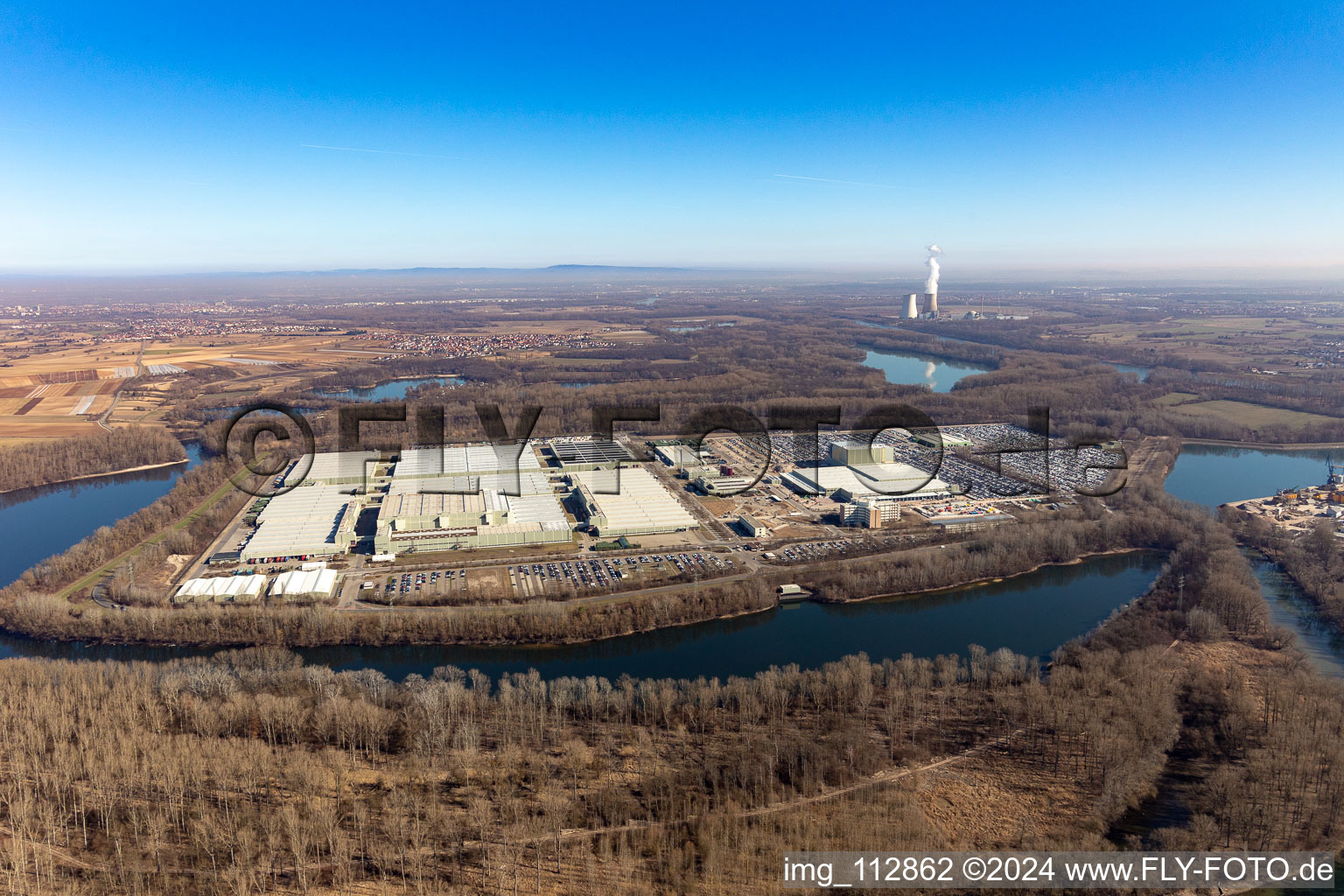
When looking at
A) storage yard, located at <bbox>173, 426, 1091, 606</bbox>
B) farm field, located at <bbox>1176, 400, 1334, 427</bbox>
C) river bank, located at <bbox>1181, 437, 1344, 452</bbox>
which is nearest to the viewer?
storage yard, located at <bbox>173, 426, 1091, 606</bbox>

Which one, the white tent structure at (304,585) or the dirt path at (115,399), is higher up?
the dirt path at (115,399)

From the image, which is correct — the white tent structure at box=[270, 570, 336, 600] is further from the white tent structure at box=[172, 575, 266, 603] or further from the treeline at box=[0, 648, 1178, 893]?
the treeline at box=[0, 648, 1178, 893]

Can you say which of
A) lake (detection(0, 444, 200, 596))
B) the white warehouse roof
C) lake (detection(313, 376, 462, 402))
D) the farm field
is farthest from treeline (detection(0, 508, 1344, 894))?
lake (detection(313, 376, 462, 402))

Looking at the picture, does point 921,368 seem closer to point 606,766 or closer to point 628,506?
point 628,506

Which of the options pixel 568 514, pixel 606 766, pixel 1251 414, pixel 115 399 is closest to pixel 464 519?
pixel 568 514

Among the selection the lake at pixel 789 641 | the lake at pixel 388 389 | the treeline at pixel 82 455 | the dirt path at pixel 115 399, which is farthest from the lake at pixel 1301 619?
the dirt path at pixel 115 399

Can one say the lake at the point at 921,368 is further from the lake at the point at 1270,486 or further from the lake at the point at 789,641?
the lake at the point at 789,641

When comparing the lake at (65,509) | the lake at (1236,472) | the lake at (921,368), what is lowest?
the lake at (65,509)

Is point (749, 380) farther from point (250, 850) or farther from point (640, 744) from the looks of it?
point (250, 850)
